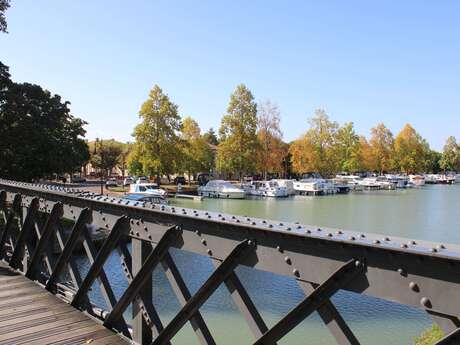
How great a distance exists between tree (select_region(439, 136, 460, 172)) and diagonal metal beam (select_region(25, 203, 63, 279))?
142 metres

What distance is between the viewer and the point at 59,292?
22.0ft

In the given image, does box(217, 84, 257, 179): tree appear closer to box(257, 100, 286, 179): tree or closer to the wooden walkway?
box(257, 100, 286, 179): tree

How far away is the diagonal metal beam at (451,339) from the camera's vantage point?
197cm

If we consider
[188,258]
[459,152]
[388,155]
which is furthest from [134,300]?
[459,152]

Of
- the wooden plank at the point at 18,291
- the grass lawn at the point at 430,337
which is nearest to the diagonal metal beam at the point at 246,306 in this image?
the wooden plank at the point at 18,291

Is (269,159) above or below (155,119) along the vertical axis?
below

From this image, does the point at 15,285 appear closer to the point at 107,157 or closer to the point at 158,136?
the point at 158,136

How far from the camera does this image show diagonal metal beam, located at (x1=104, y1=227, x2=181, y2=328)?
388 centimetres

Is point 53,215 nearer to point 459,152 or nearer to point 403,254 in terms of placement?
point 403,254

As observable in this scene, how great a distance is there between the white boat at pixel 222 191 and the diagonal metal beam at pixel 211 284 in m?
52.7

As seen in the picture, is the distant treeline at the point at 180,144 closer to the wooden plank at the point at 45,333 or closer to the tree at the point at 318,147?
the tree at the point at 318,147

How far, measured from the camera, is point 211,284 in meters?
3.34

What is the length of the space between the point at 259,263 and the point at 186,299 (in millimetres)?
1127

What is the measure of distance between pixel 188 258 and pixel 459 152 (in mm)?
135922
